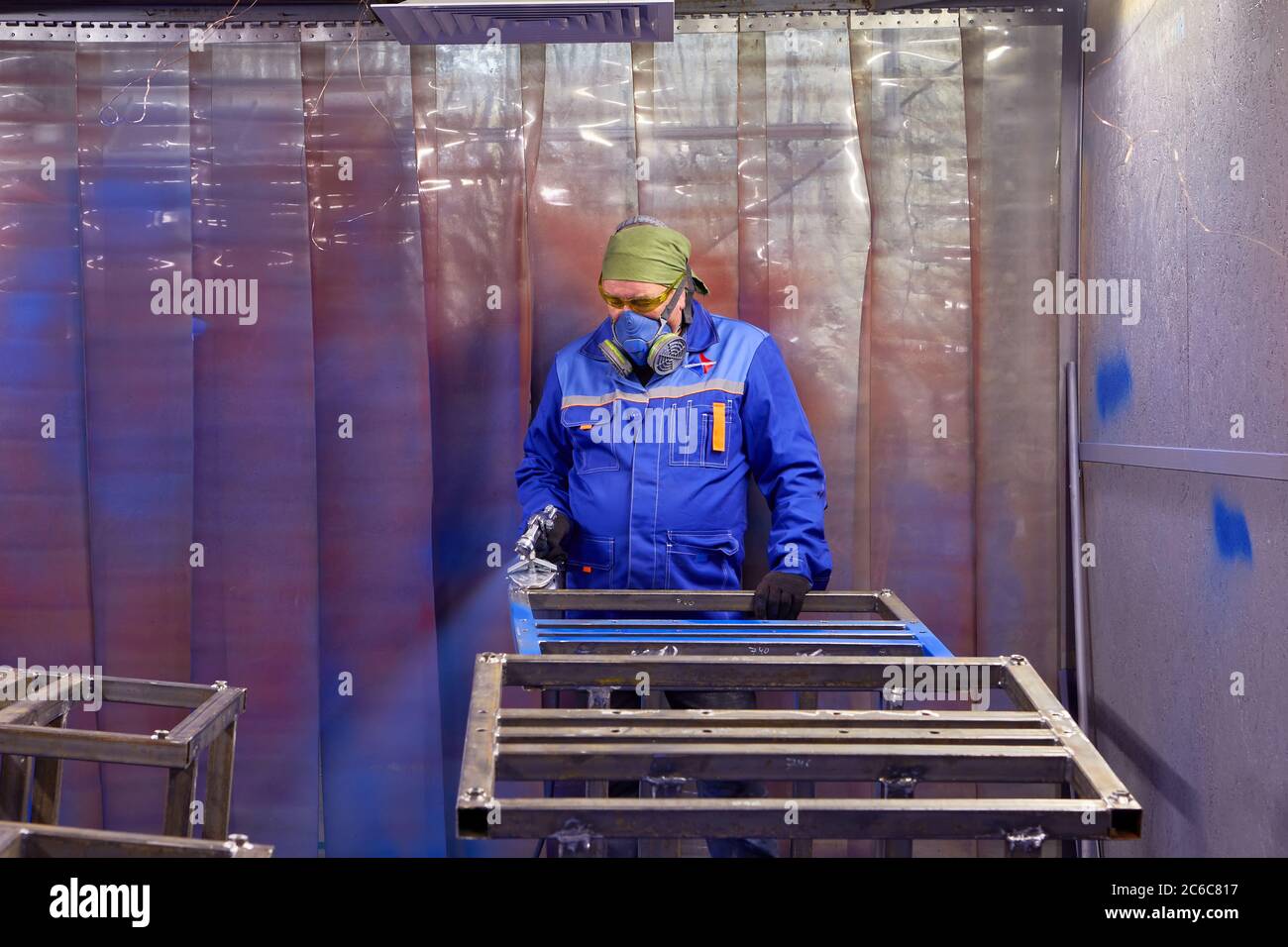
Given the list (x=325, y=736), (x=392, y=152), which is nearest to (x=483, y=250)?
(x=392, y=152)

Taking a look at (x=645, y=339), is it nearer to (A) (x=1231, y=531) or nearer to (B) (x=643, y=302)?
(B) (x=643, y=302)

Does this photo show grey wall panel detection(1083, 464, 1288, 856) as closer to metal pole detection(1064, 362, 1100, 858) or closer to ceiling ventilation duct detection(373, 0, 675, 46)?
metal pole detection(1064, 362, 1100, 858)

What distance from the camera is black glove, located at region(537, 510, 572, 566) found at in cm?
259

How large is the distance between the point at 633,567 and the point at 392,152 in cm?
125

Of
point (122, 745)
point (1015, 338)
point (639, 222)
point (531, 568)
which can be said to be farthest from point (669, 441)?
point (122, 745)

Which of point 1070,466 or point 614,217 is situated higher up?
point 614,217

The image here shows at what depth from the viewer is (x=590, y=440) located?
8.84ft

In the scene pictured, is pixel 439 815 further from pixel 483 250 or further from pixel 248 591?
pixel 483 250

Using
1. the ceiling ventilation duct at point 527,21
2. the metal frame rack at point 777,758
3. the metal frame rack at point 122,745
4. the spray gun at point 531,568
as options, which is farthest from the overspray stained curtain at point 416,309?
the metal frame rack at point 777,758

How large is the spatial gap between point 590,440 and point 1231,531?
136cm

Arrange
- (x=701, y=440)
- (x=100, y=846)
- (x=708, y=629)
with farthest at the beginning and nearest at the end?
1. (x=701, y=440)
2. (x=708, y=629)
3. (x=100, y=846)

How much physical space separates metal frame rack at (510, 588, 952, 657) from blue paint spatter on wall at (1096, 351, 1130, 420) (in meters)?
0.87

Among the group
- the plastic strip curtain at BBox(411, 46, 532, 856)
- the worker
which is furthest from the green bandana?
the plastic strip curtain at BBox(411, 46, 532, 856)

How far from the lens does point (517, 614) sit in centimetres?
226
